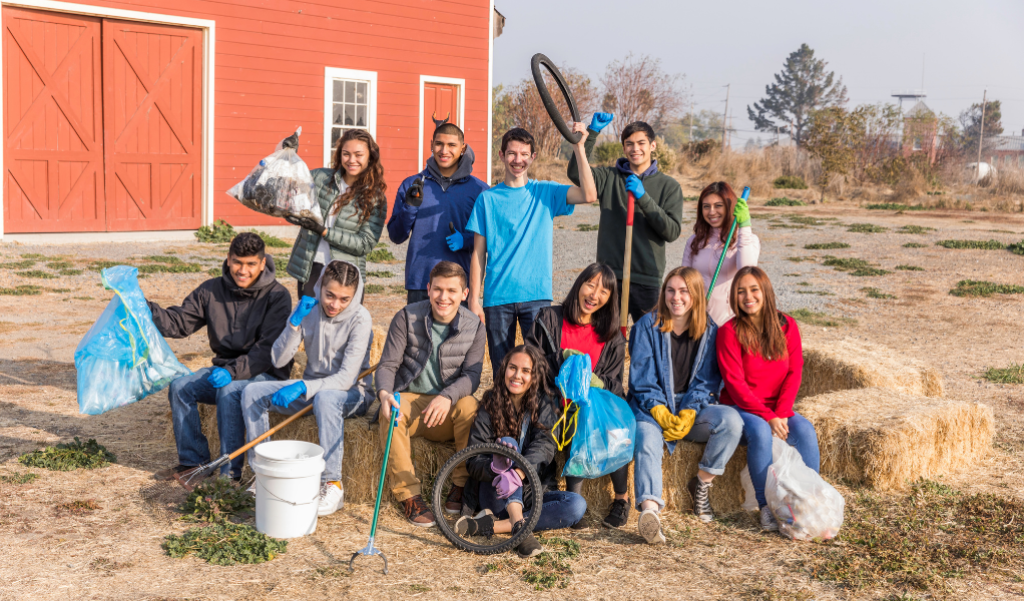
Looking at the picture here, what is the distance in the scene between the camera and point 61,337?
7133mm

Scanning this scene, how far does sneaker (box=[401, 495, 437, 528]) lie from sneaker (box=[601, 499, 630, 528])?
2.56 feet

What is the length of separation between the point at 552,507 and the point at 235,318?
6.25 feet

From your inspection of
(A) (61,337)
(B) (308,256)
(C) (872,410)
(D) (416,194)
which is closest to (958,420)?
(C) (872,410)

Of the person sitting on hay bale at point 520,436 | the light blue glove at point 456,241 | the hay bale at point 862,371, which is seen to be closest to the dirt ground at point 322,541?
the person sitting on hay bale at point 520,436

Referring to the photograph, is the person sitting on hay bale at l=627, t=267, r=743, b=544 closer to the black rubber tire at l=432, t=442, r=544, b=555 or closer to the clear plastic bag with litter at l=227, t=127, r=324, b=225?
the black rubber tire at l=432, t=442, r=544, b=555

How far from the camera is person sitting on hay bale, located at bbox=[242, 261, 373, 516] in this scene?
405 centimetres

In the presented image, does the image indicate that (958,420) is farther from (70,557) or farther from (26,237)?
(26,237)

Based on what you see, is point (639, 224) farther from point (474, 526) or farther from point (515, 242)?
point (474, 526)

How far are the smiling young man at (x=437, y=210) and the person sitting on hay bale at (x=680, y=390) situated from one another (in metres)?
1.13

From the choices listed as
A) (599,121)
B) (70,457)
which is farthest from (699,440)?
(70,457)

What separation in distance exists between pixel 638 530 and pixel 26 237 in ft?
33.0

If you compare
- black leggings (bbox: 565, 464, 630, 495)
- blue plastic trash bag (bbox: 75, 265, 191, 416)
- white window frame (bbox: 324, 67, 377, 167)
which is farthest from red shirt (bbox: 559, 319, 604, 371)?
white window frame (bbox: 324, 67, 377, 167)

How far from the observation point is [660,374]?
4227mm

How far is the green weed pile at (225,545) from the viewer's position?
345cm
